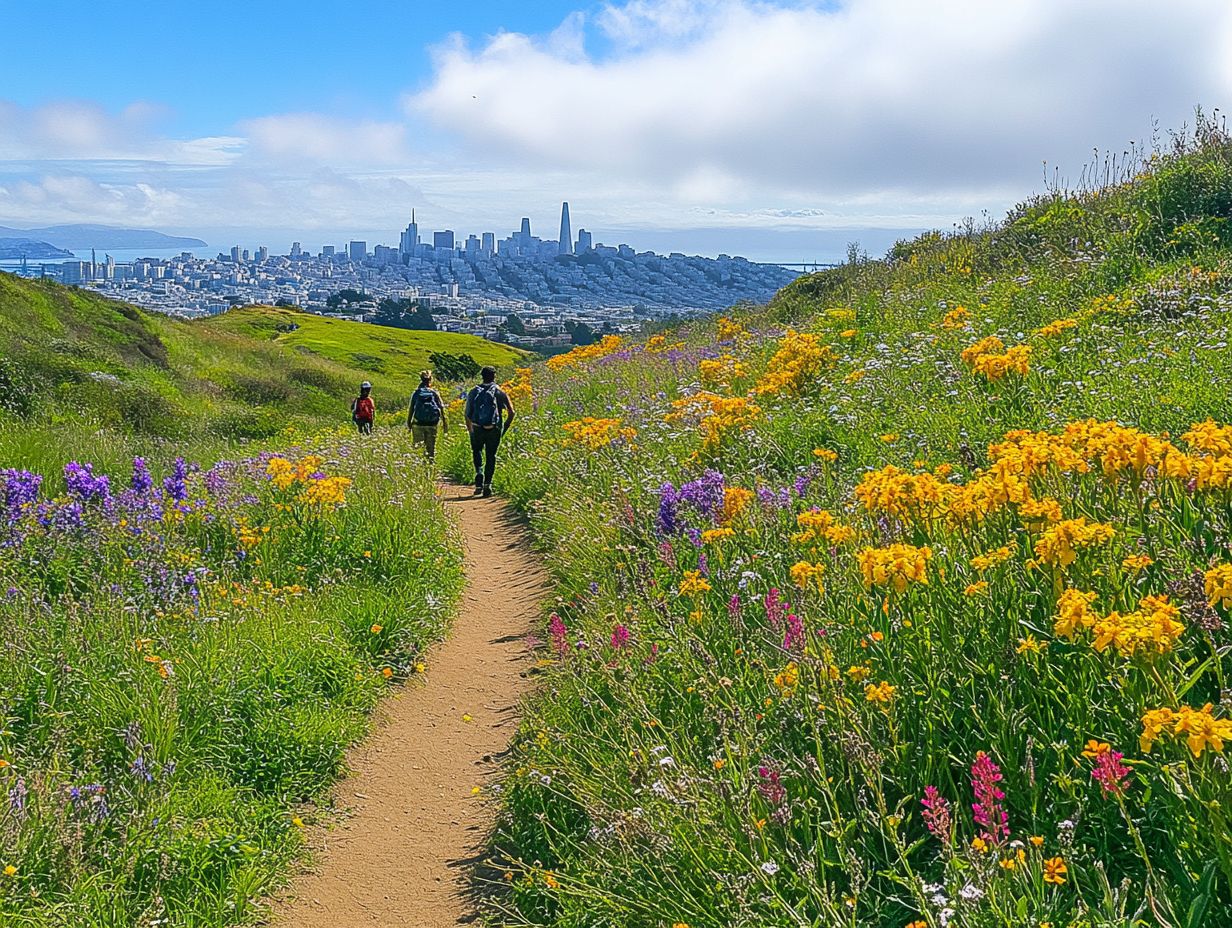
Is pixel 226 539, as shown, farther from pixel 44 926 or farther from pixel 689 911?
pixel 689 911

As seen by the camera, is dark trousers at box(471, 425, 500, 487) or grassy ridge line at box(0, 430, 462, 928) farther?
dark trousers at box(471, 425, 500, 487)

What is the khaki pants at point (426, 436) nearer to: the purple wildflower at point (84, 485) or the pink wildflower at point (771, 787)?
the purple wildflower at point (84, 485)

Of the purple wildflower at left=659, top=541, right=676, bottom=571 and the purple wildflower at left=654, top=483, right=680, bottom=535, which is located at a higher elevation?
the purple wildflower at left=654, top=483, right=680, bottom=535

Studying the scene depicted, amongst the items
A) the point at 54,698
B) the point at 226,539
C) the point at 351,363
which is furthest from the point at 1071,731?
the point at 351,363

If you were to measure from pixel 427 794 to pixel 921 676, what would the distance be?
3.04 meters

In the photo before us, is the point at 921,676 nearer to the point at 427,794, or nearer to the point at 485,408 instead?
the point at 427,794

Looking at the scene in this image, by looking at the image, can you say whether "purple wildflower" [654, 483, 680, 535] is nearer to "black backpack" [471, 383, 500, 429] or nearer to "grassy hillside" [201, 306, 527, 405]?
"black backpack" [471, 383, 500, 429]

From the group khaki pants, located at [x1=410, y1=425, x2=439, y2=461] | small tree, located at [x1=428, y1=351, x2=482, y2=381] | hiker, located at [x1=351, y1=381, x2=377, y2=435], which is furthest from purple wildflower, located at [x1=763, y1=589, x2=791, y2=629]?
small tree, located at [x1=428, y1=351, x2=482, y2=381]

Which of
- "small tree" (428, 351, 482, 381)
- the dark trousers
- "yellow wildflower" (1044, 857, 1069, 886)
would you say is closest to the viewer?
"yellow wildflower" (1044, 857, 1069, 886)

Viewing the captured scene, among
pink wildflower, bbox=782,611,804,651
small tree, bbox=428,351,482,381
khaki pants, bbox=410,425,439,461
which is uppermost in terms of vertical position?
pink wildflower, bbox=782,611,804,651

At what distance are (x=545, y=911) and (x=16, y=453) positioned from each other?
956cm

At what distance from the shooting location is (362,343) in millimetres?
58375

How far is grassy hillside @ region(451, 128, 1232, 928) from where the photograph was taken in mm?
2570

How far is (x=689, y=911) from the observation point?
317 cm
